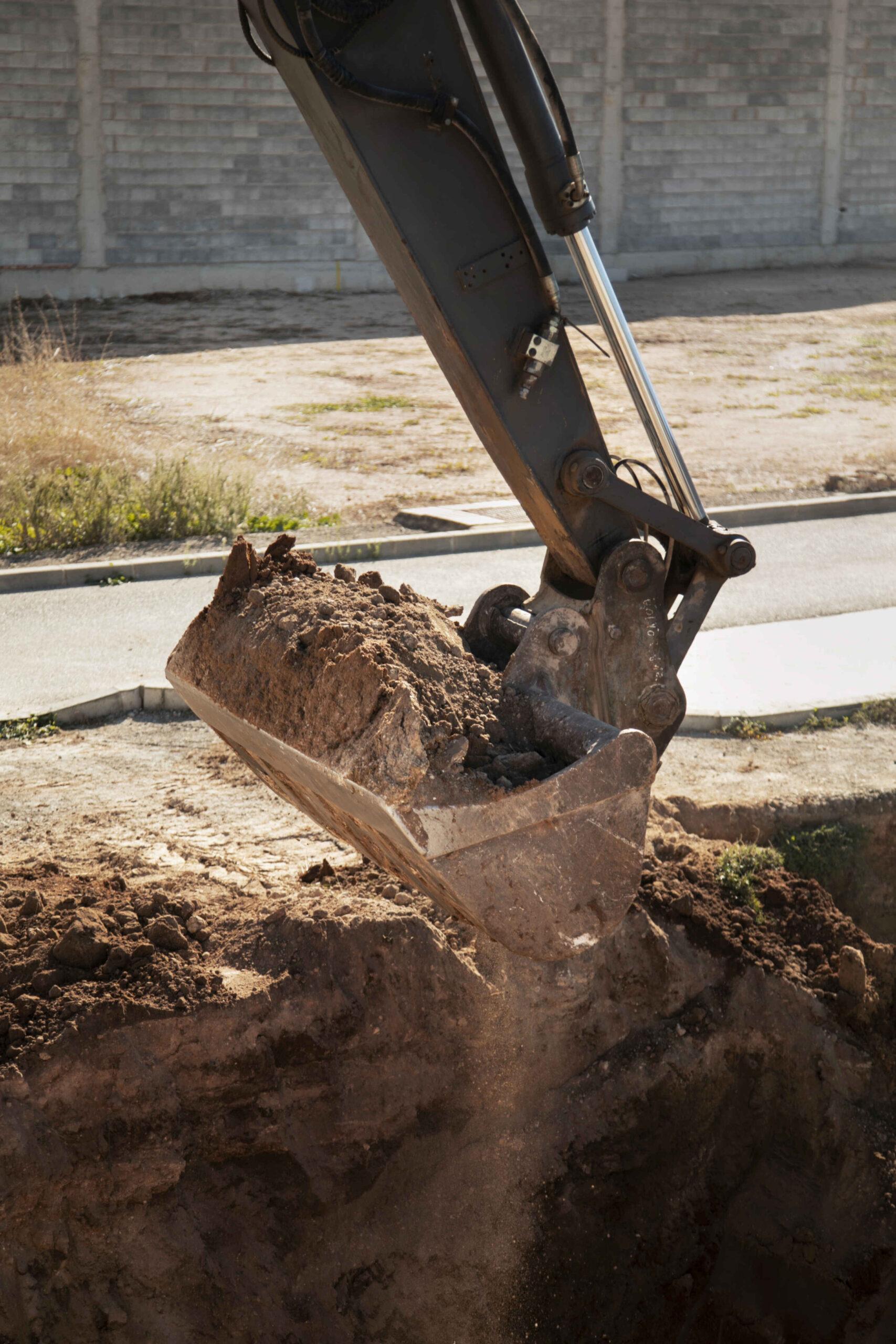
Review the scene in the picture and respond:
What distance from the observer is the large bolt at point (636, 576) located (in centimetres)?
363

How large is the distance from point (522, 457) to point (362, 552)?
5.66m

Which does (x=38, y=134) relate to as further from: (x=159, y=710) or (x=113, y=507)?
(x=159, y=710)

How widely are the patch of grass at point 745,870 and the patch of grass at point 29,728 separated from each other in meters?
3.24

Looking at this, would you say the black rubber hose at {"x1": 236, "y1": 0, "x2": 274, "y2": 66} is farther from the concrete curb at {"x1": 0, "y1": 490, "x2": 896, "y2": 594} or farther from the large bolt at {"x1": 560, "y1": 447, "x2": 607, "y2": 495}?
the concrete curb at {"x1": 0, "y1": 490, "x2": 896, "y2": 594}

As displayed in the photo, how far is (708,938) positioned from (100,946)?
208 centimetres

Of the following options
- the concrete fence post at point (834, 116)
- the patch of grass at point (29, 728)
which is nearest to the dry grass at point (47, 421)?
the patch of grass at point (29, 728)

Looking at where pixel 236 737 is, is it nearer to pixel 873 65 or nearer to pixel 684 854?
pixel 684 854

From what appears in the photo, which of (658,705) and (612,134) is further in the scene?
(612,134)

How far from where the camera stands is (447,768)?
3.01 m

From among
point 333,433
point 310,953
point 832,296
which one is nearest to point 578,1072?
point 310,953

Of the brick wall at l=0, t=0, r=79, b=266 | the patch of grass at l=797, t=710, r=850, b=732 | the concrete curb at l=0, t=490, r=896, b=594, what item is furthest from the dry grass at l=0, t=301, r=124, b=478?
the patch of grass at l=797, t=710, r=850, b=732

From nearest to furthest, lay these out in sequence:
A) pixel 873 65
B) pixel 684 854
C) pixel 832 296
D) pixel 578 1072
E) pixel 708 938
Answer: pixel 578 1072
pixel 708 938
pixel 684 854
pixel 832 296
pixel 873 65

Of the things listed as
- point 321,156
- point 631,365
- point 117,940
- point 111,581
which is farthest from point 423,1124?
point 321,156

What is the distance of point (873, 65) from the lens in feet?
74.2
